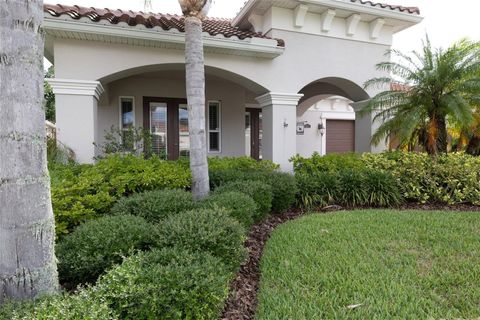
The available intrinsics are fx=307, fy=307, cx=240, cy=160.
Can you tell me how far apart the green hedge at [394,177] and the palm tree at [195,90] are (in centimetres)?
252

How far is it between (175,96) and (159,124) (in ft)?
3.54

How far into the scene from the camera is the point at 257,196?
509cm

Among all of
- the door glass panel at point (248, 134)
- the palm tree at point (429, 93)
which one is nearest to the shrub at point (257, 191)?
the palm tree at point (429, 93)

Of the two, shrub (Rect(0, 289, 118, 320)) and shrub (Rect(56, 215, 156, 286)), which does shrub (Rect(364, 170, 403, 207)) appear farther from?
shrub (Rect(0, 289, 118, 320))

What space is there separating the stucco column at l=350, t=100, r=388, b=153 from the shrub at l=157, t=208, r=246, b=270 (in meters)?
7.33

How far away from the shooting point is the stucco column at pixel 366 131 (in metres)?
9.43

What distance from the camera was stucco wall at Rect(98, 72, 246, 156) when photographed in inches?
378

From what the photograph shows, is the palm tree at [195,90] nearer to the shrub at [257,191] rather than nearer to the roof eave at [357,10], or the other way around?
the shrub at [257,191]

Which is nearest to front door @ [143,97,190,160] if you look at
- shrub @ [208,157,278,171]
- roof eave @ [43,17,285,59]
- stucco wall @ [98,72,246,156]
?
stucco wall @ [98,72,246,156]

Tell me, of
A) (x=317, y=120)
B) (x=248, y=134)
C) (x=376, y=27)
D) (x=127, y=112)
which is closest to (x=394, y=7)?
(x=376, y=27)

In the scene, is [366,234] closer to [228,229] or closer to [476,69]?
[228,229]

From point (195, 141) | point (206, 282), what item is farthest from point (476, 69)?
point (206, 282)

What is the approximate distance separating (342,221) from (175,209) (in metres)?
3.05

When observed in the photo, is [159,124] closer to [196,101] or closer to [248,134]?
[248,134]
